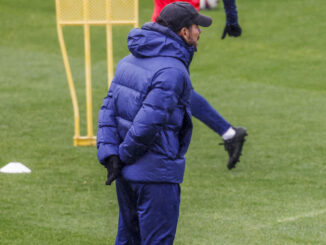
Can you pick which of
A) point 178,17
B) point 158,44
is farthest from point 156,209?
point 178,17

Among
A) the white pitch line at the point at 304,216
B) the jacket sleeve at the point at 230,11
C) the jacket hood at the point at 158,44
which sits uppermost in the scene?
the jacket hood at the point at 158,44

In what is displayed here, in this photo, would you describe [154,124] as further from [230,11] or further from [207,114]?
[230,11]

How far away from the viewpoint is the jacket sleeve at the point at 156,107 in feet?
15.4

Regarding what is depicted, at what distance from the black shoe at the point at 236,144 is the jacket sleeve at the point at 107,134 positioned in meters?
3.61

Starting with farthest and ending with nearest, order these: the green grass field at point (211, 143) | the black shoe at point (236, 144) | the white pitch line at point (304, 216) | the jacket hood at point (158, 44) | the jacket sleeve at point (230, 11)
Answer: the black shoe at point (236, 144) → the jacket sleeve at point (230, 11) → the white pitch line at point (304, 216) → the green grass field at point (211, 143) → the jacket hood at point (158, 44)

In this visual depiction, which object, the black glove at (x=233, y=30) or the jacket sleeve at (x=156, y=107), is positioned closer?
the jacket sleeve at (x=156, y=107)

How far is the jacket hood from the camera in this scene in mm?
4859

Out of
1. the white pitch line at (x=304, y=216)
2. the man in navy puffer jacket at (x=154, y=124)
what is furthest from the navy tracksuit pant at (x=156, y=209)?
the white pitch line at (x=304, y=216)

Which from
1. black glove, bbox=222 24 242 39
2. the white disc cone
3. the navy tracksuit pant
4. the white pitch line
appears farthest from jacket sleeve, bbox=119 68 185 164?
the white disc cone

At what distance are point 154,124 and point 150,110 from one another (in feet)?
0.29

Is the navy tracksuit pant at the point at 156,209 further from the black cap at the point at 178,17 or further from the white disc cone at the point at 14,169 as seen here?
the white disc cone at the point at 14,169

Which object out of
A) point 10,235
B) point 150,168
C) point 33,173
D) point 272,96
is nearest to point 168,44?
point 150,168

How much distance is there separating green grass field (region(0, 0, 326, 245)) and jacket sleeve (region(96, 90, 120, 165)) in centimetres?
170

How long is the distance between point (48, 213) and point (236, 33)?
9.44 ft
